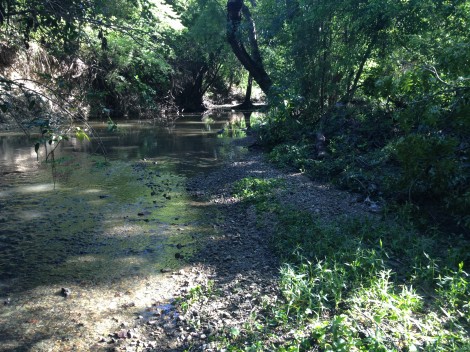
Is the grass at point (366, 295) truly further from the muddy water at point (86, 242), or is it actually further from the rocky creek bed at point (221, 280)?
the muddy water at point (86, 242)

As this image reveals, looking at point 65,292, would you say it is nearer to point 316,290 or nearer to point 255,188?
point 316,290

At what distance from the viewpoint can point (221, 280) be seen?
187 inches

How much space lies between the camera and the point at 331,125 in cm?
1194

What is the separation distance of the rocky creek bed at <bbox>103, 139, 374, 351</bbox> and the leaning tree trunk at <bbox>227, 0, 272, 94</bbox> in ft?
25.8

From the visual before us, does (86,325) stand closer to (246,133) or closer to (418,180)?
(418,180)

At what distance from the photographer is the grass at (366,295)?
3.27 meters

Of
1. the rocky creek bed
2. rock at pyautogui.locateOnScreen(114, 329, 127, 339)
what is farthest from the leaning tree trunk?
rock at pyautogui.locateOnScreen(114, 329, 127, 339)

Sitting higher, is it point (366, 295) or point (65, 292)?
point (366, 295)

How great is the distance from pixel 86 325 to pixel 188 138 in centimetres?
1339

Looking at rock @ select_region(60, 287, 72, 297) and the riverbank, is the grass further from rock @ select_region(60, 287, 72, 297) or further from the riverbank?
rock @ select_region(60, 287, 72, 297)

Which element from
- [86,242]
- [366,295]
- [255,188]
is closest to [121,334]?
[366,295]

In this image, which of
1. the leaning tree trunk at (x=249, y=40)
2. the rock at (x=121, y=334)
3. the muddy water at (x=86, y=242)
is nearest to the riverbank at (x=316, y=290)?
the rock at (x=121, y=334)

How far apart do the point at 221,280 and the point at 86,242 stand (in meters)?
2.33

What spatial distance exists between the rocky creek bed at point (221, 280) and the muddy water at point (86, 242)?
21 centimetres
